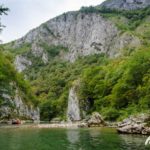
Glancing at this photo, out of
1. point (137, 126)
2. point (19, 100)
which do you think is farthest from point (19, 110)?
point (137, 126)

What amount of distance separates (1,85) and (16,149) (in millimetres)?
24766

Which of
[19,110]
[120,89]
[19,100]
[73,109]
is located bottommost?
[73,109]

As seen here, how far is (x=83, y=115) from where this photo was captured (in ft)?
466

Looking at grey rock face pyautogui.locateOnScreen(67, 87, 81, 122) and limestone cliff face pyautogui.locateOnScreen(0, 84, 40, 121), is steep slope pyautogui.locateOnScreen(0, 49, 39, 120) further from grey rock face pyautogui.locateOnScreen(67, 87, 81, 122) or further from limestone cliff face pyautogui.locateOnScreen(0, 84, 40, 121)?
grey rock face pyautogui.locateOnScreen(67, 87, 81, 122)

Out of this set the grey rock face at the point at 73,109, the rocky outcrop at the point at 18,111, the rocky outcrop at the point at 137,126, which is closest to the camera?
the rocky outcrop at the point at 137,126

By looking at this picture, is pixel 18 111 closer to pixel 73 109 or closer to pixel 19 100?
pixel 19 100

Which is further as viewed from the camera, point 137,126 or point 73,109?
point 73,109

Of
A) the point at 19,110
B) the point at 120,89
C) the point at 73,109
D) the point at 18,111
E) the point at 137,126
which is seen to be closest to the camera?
the point at 137,126

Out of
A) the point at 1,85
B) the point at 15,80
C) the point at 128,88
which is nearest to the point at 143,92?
the point at 128,88

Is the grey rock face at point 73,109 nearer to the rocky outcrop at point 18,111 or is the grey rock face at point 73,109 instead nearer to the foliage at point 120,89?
the foliage at point 120,89

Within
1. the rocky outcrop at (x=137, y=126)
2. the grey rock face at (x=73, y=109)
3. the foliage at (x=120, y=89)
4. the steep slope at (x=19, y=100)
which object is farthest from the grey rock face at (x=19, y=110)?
the rocky outcrop at (x=137, y=126)

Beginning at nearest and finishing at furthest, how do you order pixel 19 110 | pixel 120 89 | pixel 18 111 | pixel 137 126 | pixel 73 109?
pixel 137 126 → pixel 120 89 → pixel 73 109 → pixel 18 111 → pixel 19 110

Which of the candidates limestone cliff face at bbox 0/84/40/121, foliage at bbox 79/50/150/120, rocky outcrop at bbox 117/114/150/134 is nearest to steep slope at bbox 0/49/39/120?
limestone cliff face at bbox 0/84/40/121

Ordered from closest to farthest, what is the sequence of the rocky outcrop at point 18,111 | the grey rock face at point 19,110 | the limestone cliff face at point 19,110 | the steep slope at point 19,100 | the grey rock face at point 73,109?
the rocky outcrop at point 18,111 → the limestone cliff face at point 19,110 → the grey rock face at point 19,110 → the grey rock face at point 73,109 → the steep slope at point 19,100
